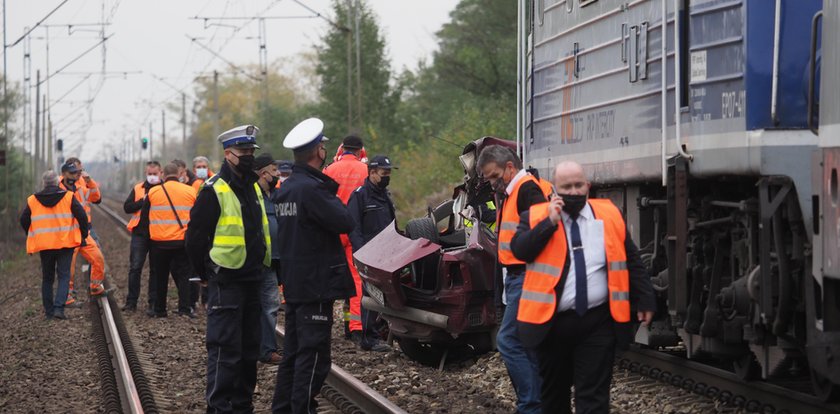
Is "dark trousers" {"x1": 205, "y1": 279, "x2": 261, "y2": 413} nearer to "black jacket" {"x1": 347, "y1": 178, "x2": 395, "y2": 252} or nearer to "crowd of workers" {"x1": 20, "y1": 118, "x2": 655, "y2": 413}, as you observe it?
"crowd of workers" {"x1": 20, "y1": 118, "x2": 655, "y2": 413}

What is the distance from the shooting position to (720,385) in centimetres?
964

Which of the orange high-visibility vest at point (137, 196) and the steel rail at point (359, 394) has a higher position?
the orange high-visibility vest at point (137, 196)

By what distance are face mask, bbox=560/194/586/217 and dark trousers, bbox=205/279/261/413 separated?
2.95 m

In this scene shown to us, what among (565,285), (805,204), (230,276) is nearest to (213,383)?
(230,276)

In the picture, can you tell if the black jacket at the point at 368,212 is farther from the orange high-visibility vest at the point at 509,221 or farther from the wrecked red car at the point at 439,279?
the orange high-visibility vest at the point at 509,221

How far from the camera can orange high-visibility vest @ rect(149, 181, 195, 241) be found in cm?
1648

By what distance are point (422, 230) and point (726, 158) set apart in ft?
13.8

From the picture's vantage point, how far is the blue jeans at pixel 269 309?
10.9 meters

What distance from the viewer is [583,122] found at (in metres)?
11.1

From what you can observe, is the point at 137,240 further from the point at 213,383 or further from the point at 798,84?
the point at 798,84

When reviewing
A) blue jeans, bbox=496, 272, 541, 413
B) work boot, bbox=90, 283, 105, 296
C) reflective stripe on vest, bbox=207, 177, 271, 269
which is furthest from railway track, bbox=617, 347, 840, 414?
work boot, bbox=90, 283, 105, 296

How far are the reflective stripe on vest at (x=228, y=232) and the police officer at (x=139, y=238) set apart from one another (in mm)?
8439

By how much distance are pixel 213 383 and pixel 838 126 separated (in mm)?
4479

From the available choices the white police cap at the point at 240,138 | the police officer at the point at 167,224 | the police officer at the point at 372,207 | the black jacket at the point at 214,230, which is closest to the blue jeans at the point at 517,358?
the black jacket at the point at 214,230
